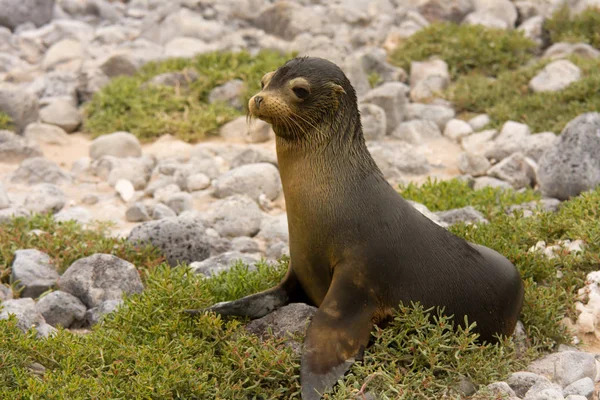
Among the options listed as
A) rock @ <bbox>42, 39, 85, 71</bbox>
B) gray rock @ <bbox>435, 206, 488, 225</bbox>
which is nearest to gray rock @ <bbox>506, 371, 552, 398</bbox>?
gray rock @ <bbox>435, 206, 488, 225</bbox>

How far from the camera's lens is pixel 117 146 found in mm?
10359

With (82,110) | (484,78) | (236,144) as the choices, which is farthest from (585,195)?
(82,110)

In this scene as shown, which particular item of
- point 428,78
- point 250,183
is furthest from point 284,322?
point 428,78

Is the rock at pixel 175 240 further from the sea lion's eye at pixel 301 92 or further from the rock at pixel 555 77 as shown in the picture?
the rock at pixel 555 77

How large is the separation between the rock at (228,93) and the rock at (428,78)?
2.74m

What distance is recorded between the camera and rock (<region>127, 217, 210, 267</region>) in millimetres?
7105

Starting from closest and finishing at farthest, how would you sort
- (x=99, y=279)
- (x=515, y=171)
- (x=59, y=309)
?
(x=59, y=309), (x=99, y=279), (x=515, y=171)

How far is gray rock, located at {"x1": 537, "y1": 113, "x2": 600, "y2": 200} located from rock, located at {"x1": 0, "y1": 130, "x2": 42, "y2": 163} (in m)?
6.15

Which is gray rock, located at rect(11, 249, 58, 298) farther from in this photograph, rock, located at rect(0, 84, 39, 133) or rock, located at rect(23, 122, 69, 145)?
rock, located at rect(0, 84, 39, 133)

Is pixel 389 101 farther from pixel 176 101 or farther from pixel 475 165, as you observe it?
pixel 176 101

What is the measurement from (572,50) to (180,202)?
8102mm

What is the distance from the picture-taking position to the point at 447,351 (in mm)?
Answer: 4613

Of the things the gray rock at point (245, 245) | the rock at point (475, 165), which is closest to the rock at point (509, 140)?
the rock at point (475, 165)

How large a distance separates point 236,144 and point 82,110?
2.67 m
